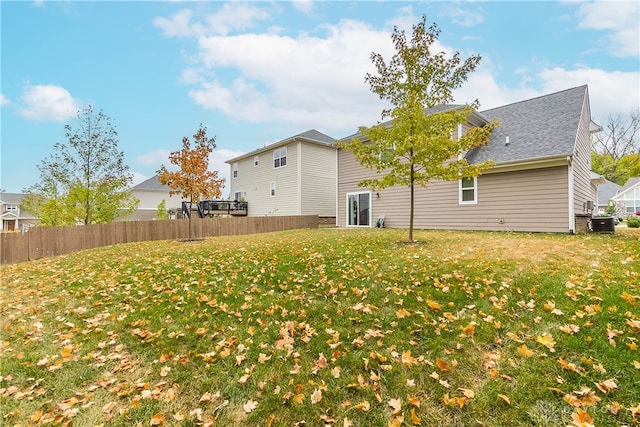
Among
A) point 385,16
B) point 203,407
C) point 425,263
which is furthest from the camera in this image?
point 385,16

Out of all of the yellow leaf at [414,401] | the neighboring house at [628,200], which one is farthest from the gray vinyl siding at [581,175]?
the neighboring house at [628,200]

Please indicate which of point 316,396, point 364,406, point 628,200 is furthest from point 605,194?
point 316,396

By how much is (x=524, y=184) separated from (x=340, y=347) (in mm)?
11572

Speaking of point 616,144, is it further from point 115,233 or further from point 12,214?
point 12,214

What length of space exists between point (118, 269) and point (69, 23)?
7.58 meters

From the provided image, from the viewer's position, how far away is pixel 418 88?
8203mm

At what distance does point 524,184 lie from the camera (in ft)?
37.9

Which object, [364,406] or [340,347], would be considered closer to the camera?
[364,406]

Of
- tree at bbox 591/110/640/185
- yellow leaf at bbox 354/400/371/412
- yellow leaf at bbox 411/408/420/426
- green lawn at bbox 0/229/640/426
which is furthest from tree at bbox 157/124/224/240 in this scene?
tree at bbox 591/110/640/185

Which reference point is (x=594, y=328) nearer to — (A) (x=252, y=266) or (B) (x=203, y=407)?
(B) (x=203, y=407)

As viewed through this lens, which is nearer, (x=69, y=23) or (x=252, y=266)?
(x=252, y=266)

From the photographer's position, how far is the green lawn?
2455 mm

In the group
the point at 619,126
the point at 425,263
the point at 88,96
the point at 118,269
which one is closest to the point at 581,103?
the point at 425,263

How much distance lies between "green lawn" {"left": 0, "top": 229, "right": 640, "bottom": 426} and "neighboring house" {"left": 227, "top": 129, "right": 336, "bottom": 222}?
15.1 meters
